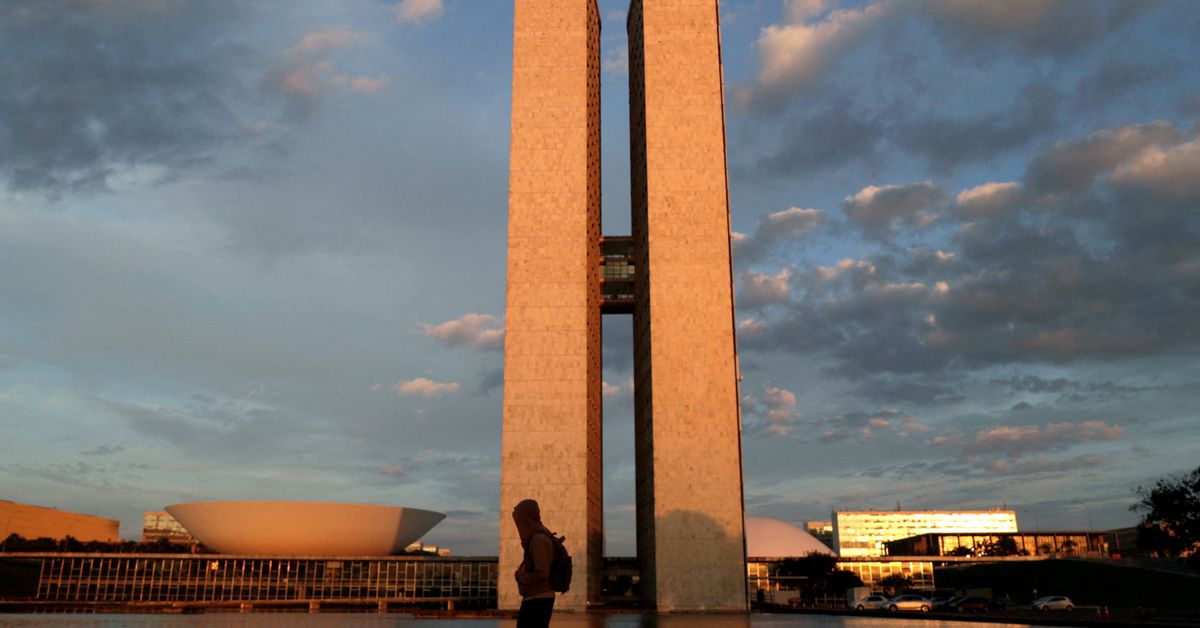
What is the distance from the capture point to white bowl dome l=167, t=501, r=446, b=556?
58469mm

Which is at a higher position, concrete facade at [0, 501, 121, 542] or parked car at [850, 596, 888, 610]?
concrete facade at [0, 501, 121, 542]

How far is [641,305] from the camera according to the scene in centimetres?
5666

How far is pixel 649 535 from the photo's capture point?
168 feet

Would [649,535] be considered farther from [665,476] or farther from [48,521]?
[48,521]

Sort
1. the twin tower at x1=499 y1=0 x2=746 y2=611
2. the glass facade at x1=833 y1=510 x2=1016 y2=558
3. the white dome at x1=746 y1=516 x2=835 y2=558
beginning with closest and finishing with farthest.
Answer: the twin tower at x1=499 y1=0 x2=746 y2=611
the white dome at x1=746 y1=516 x2=835 y2=558
the glass facade at x1=833 y1=510 x2=1016 y2=558

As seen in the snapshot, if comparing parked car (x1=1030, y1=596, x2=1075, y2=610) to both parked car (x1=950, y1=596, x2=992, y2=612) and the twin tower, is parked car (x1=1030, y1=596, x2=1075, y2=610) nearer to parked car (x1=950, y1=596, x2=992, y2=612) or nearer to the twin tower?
parked car (x1=950, y1=596, x2=992, y2=612)

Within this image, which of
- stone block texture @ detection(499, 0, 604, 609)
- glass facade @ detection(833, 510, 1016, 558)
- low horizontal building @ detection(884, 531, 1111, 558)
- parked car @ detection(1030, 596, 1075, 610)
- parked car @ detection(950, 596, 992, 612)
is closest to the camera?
parked car @ detection(950, 596, 992, 612)

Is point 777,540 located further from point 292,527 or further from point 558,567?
point 558,567

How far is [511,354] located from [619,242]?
1346cm

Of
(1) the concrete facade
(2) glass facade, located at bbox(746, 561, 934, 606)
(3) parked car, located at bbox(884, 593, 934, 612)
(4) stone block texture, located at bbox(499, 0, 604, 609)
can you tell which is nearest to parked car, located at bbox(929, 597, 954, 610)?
(3) parked car, located at bbox(884, 593, 934, 612)

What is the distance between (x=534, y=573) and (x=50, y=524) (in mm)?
98327

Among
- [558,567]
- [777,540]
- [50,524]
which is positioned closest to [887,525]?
[777,540]

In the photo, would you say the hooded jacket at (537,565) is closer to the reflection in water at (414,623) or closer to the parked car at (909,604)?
the reflection in water at (414,623)

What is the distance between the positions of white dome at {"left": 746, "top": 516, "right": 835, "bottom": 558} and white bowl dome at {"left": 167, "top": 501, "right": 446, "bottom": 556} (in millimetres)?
30532
